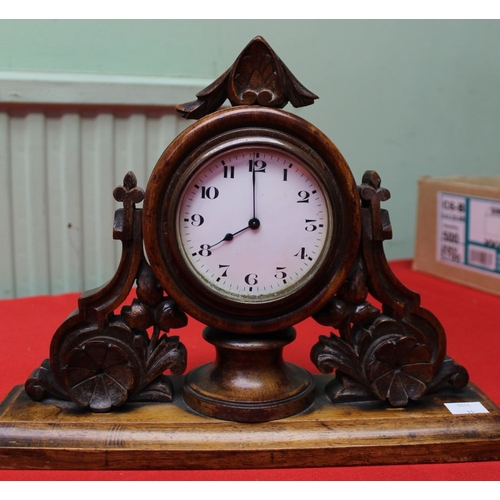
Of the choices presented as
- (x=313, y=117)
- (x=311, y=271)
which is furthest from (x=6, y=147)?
(x=311, y=271)

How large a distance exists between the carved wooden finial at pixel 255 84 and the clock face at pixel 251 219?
0.03 meters

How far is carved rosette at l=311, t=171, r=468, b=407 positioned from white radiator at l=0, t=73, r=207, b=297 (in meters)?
1.10

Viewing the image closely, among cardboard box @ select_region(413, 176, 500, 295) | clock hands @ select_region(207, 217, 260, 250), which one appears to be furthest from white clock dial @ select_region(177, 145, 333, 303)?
cardboard box @ select_region(413, 176, 500, 295)

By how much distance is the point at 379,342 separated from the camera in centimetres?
115

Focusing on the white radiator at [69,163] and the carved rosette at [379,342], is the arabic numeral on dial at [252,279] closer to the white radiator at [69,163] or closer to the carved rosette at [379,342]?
the carved rosette at [379,342]

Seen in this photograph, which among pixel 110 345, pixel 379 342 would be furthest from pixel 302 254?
pixel 110 345

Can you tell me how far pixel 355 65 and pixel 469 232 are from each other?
1.96 ft

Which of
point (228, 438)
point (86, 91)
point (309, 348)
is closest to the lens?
point (228, 438)

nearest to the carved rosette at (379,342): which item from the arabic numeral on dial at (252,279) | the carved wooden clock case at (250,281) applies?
the carved wooden clock case at (250,281)

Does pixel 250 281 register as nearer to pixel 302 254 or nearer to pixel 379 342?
pixel 302 254

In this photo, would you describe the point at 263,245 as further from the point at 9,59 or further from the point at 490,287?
the point at 9,59

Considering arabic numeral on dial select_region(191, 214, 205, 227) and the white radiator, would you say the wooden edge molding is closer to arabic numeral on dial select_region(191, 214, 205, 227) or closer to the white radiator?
the white radiator

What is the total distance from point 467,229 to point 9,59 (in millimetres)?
1280

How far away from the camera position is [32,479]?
3.36ft
